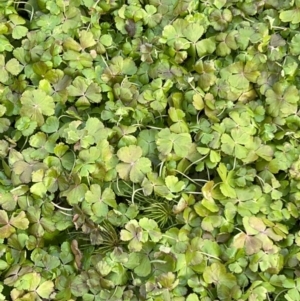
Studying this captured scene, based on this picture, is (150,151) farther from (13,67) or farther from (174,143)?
(13,67)

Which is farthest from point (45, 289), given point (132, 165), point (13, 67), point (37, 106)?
point (13, 67)

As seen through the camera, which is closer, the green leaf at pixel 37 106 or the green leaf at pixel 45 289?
the green leaf at pixel 45 289

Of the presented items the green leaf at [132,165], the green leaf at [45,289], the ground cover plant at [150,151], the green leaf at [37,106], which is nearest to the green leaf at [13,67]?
the ground cover plant at [150,151]

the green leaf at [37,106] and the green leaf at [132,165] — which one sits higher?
the green leaf at [37,106]

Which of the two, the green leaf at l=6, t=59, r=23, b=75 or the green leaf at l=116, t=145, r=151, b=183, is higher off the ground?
the green leaf at l=6, t=59, r=23, b=75

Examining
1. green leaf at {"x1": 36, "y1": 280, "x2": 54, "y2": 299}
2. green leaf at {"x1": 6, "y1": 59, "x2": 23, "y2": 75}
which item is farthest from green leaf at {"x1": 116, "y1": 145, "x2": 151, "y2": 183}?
green leaf at {"x1": 6, "y1": 59, "x2": 23, "y2": 75}

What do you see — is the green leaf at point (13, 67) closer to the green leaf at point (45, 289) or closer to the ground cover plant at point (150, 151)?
the ground cover plant at point (150, 151)

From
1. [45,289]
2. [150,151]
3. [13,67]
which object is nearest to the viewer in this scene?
[45,289]

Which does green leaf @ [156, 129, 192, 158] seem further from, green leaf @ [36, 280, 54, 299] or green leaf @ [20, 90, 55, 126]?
Answer: green leaf @ [36, 280, 54, 299]

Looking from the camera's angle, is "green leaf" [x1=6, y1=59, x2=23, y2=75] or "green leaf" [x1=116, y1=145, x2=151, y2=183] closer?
"green leaf" [x1=116, y1=145, x2=151, y2=183]

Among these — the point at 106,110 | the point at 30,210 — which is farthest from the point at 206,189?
the point at 30,210
